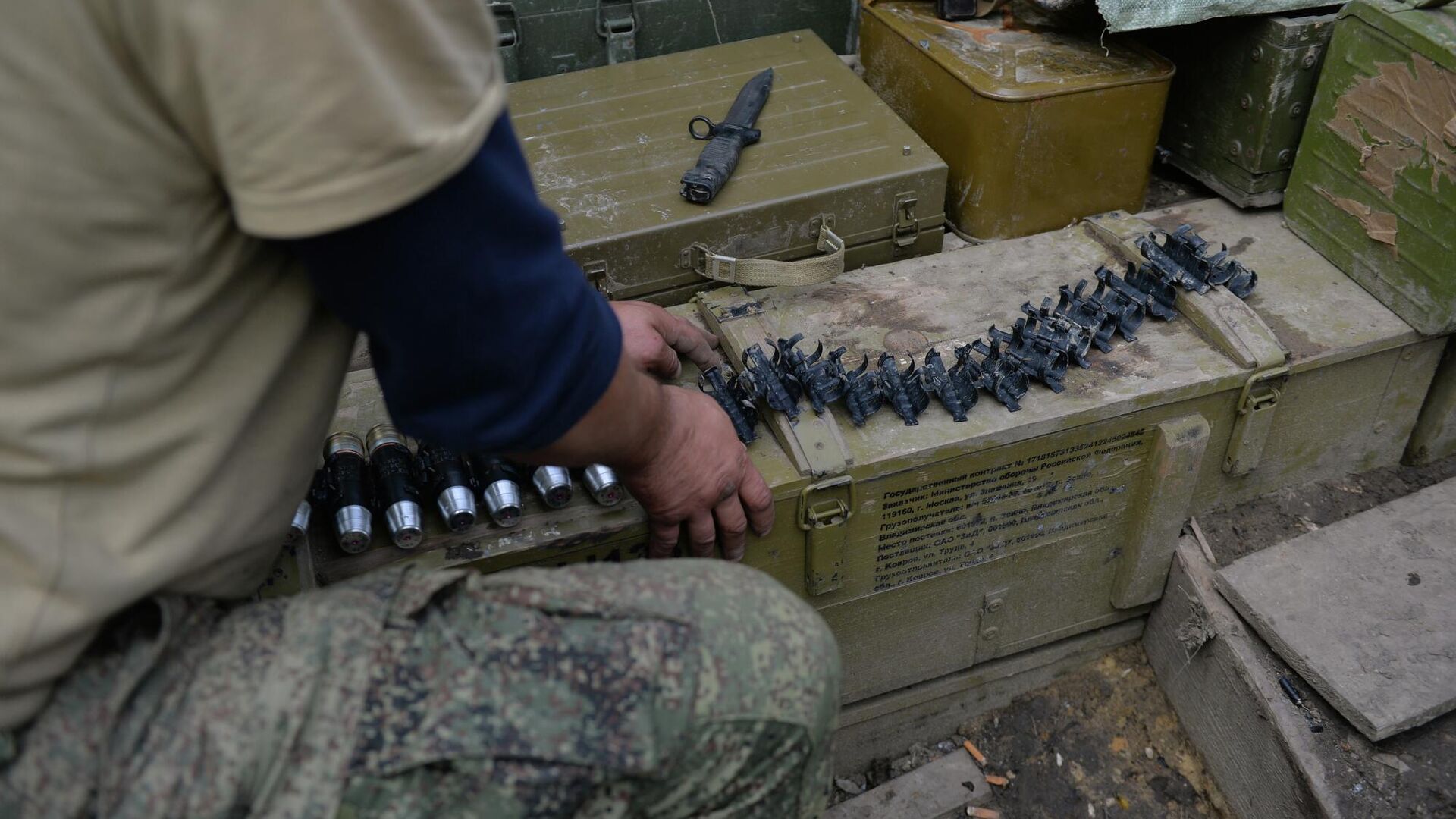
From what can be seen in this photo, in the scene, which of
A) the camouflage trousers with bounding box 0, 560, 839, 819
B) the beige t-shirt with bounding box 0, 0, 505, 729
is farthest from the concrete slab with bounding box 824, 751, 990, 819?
the beige t-shirt with bounding box 0, 0, 505, 729

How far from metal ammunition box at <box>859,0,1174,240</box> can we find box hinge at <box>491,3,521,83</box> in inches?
41.8

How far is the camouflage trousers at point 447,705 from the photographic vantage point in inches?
47.1

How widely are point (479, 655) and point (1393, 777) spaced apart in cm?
190

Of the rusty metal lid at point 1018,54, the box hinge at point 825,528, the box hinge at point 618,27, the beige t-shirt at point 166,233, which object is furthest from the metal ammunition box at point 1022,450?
the box hinge at point 618,27

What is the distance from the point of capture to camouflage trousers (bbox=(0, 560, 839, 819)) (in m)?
1.20

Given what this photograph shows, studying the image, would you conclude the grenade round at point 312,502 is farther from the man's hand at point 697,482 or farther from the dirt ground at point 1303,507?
the dirt ground at point 1303,507

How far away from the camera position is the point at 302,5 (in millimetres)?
952

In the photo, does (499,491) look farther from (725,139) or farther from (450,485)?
(725,139)

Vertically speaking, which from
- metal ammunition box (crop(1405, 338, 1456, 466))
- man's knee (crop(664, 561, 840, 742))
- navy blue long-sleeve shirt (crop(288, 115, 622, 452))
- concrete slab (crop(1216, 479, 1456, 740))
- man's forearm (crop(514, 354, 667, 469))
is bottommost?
concrete slab (crop(1216, 479, 1456, 740))

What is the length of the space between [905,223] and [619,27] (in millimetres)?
1149

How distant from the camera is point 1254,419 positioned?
8.10ft

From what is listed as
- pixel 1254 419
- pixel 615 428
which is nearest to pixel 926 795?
pixel 1254 419

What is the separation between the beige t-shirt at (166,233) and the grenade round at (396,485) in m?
0.67

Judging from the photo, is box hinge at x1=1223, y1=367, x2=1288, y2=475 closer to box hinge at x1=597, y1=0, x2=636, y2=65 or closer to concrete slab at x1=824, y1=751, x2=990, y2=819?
concrete slab at x1=824, y1=751, x2=990, y2=819
